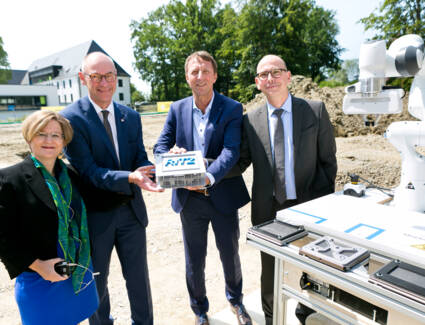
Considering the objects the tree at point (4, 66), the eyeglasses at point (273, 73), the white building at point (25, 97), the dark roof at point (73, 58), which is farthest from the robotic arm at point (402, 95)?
the tree at point (4, 66)

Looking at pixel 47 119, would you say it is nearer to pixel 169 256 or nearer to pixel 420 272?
pixel 420 272

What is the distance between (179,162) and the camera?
202cm

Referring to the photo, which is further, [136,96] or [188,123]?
[136,96]

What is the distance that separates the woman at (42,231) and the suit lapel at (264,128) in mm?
1413

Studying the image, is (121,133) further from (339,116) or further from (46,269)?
(339,116)

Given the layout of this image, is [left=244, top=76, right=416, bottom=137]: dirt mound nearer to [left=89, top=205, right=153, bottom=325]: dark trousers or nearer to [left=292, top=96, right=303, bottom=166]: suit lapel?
[left=292, top=96, right=303, bottom=166]: suit lapel

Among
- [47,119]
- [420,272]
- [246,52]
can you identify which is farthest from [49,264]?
[246,52]

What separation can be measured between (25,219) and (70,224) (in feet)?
0.90

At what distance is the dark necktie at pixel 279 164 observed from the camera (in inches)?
92.1

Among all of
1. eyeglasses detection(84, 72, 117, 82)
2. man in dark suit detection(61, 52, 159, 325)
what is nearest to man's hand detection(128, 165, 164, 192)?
man in dark suit detection(61, 52, 159, 325)

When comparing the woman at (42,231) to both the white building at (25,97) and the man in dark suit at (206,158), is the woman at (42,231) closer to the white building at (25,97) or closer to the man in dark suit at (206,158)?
the man in dark suit at (206,158)

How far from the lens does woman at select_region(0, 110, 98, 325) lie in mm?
1733

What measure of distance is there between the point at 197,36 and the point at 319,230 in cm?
3850

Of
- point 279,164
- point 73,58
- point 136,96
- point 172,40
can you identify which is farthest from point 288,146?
point 136,96
